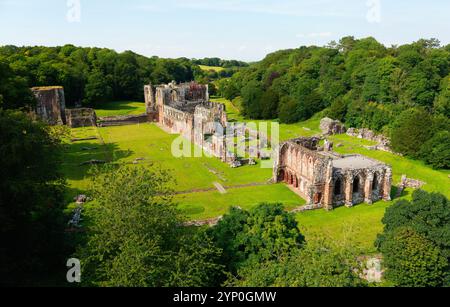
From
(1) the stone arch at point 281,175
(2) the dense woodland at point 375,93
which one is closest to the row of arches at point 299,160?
(1) the stone arch at point 281,175

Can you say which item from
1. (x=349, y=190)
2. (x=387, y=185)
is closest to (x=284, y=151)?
(x=349, y=190)

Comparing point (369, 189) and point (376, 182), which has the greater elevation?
point (376, 182)

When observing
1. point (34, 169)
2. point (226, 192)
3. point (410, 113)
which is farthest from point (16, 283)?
point (410, 113)

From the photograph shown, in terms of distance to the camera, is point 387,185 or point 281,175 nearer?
point 387,185

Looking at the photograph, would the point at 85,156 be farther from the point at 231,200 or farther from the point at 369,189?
the point at 369,189

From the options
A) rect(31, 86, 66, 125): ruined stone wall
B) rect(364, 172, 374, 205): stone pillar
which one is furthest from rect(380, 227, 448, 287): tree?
rect(31, 86, 66, 125): ruined stone wall

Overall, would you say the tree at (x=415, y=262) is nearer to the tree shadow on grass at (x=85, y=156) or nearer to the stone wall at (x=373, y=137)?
the tree shadow on grass at (x=85, y=156)
